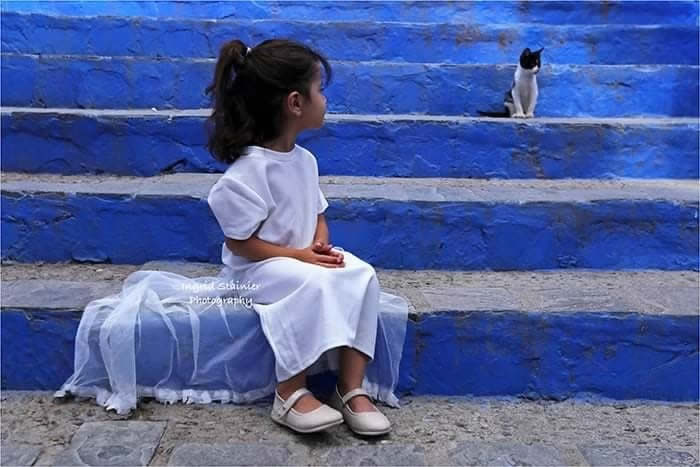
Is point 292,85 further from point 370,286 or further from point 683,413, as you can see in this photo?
point 683,413

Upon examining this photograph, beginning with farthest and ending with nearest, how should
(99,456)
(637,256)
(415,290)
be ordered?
(637,256) → (415,290) → (99,456)

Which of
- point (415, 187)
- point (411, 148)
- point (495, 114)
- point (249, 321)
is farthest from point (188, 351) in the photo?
point (495, 114)

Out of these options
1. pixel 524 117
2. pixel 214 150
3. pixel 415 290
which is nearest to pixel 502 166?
pixel 524 117

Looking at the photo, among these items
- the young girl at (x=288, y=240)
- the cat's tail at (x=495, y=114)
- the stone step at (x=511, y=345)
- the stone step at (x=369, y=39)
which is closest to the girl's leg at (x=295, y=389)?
the young girl at (x=288, y=240)

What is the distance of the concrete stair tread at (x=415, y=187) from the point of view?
2486mm

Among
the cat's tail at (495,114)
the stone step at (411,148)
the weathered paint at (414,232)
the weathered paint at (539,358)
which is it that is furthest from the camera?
the cat's tail at (495,114)

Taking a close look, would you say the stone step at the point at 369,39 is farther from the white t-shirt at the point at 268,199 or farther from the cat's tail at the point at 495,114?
the white t-shirt at the point at 268,199

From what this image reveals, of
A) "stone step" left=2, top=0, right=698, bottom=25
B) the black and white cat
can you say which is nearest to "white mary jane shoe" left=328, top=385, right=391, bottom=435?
the black and white cat

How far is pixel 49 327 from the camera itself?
→ 1.96 metres

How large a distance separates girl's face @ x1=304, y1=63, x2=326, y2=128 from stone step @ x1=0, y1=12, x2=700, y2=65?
2052mm

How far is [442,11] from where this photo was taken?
463 cm

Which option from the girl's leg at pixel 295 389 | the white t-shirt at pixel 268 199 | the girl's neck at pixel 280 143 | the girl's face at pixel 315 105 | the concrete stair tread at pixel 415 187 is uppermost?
the girl's face at pixel 315 105

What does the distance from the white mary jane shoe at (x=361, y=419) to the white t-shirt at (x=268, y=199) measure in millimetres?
433

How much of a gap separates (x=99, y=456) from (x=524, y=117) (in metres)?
2.39
